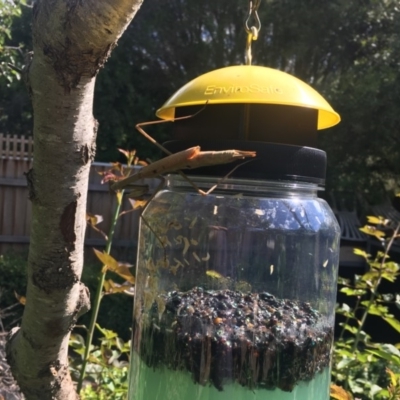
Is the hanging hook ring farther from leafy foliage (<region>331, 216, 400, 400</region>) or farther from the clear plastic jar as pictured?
leafy foliage (<region>331, 216, 400, 400</region>)

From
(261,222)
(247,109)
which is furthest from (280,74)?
(261,222)

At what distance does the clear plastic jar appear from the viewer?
0.93m

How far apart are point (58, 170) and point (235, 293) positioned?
0.42m

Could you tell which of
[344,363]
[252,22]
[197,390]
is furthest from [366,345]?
[252,22]

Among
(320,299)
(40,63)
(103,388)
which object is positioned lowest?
(103,388)

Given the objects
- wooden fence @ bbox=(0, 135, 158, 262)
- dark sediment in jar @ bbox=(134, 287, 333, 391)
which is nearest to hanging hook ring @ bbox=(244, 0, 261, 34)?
dark sediment in jar @ bbox=(134, 287, 333, 391)

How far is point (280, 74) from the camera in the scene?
926 millimetres

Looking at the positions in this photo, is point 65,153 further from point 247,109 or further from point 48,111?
point 247,109

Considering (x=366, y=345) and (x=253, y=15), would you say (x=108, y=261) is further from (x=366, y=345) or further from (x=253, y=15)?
(x=366, y=345)

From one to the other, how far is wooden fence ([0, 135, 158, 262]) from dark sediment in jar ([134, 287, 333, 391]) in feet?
18.4

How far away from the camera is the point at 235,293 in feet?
3.44

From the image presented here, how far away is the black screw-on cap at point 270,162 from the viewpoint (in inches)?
34.8

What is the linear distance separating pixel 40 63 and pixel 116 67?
294 inches

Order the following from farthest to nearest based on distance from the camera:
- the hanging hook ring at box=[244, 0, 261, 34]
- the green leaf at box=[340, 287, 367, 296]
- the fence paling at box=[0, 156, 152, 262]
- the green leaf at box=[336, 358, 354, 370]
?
the fence paling at box=[0, 156, 152, 262] < the green leaf at box=[340, 287, 367, 296] < the green leaf at box=[336, 358, 354, 370] < the hanging hook ring at box=[244, 0, 261, 34]
